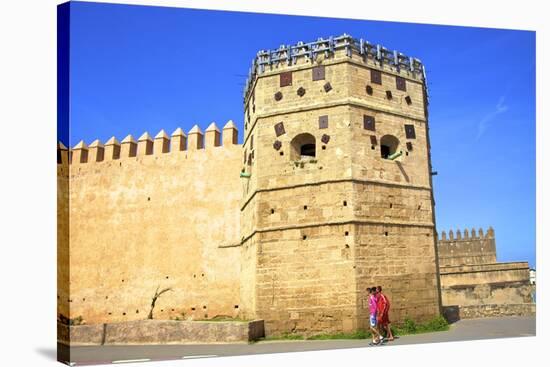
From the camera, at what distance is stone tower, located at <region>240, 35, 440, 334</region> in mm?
10170

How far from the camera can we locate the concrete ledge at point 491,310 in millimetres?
12953

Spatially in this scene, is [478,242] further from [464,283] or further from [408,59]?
[408,59]

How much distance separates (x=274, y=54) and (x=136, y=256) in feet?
19.0

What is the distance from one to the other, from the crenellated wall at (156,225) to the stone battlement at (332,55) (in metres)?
2.34

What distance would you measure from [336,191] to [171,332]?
411 cm

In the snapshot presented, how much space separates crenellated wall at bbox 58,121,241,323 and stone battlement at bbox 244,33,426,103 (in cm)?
234

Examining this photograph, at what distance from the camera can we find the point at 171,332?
387 inches

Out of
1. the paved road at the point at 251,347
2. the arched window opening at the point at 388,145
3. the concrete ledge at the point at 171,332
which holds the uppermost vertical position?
the arched window opening at the point at 388,145

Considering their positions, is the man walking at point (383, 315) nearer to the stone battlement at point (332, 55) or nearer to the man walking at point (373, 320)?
the man walking at point (373, 320)

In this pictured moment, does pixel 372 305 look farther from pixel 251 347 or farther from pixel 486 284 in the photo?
pixel 486 284

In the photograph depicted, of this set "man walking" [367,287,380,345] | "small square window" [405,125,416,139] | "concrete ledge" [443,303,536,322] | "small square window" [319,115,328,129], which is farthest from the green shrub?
"small square window" [405,125,416,139]

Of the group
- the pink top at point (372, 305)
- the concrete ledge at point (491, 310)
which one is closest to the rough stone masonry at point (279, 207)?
the pink top at point (372, 305)

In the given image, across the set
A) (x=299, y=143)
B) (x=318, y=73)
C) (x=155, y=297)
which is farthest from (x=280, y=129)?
(x=155, y=297)

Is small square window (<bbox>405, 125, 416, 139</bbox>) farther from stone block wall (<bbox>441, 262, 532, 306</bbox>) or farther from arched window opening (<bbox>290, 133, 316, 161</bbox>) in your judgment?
stone block wall (<bbox>441, 262, 532, 306</bbox>)
